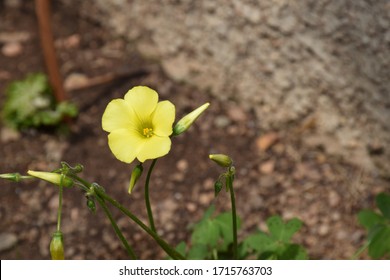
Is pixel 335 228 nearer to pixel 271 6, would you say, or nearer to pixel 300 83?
pixel 300 83

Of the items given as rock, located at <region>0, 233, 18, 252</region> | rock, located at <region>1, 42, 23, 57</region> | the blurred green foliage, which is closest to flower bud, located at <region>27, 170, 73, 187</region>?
the blurred green foliage

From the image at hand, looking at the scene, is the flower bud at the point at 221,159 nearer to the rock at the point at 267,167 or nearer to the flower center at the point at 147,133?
the flower center at the point at 147,133

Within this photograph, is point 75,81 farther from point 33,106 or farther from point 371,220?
point 371,220

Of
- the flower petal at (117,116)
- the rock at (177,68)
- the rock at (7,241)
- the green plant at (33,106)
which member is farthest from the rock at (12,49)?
the flower petal at (117,116)

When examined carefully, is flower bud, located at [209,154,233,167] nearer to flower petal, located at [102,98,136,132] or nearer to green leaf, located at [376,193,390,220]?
flower petal, located at [102,98,136,132]

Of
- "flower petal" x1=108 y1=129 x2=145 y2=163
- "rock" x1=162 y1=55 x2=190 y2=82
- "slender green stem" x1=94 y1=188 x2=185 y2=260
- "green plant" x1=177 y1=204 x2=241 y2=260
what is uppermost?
"rock" x1=162 y1=55 x2=190 y2=82
